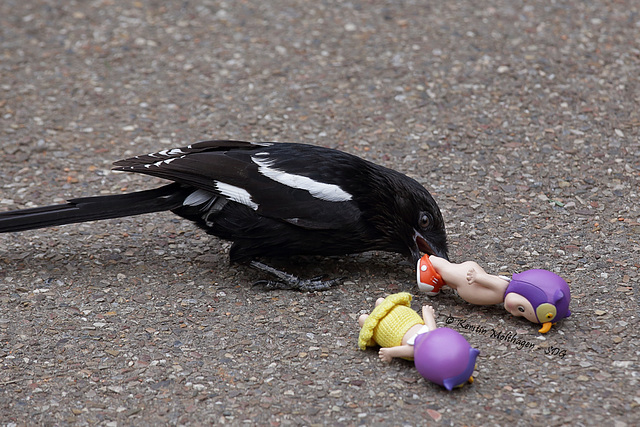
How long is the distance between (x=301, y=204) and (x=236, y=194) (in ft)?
1.25

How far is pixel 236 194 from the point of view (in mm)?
4227

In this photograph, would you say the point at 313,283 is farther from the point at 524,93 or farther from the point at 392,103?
the point at 524,93

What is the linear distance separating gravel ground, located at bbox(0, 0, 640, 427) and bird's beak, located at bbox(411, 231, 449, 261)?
0.81 ft

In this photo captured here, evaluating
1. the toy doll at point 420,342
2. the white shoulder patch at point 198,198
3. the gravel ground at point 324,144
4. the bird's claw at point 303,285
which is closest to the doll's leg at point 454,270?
the gravel ground at point 324,144

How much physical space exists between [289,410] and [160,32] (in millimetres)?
5012

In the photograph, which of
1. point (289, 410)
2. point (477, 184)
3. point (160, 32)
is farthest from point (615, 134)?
point (160, 32)

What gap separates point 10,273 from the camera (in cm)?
453

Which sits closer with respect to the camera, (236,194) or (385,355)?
(385,355)

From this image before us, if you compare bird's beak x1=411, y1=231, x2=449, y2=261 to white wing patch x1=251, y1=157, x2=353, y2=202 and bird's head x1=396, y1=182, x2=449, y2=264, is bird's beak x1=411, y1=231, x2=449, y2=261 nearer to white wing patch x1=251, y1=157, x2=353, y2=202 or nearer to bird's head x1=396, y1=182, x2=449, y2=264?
bird's head x1=396, y1=182, x2=449, y2=264

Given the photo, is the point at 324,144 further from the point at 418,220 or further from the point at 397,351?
the point at 397,351

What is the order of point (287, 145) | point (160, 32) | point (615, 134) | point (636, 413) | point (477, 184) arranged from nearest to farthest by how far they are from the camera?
point (636, 413)
point (287, 145)
point (477, 184)
point (615, 134)
point (160, 32)

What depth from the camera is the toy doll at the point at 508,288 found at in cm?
360

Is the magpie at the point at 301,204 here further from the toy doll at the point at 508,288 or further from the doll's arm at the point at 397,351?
the doll's arm at the point at 397,351

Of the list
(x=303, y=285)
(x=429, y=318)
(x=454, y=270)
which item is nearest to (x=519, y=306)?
(x=454, y=270)
